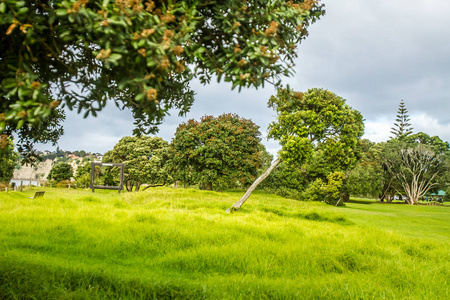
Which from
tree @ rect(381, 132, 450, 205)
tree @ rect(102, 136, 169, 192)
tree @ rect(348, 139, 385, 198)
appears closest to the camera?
tree @ rect(348, 139, 385, 198)

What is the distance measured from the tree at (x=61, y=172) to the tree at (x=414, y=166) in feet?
169

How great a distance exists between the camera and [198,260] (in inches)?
271

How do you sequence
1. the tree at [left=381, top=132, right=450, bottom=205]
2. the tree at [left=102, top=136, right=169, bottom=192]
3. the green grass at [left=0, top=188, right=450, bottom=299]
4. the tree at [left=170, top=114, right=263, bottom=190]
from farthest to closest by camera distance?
the tree at [left=381, top=132, right=450, bottom=205] → the tree at [left=102, top=136, right=169, bottom=192] → the tree at [left=170, top=114, right=263, bottom=190] → the green grass at [left=0, top=188, right=450, bottom=299]

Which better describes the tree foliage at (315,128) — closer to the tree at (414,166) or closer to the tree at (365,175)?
the tree at (365,175)

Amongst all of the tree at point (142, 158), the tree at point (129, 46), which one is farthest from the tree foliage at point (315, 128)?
the tree at point (142, 158)

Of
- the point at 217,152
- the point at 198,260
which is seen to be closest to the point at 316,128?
the point at 198,260

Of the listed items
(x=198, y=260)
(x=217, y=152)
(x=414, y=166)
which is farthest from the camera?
(x=414, y=166)

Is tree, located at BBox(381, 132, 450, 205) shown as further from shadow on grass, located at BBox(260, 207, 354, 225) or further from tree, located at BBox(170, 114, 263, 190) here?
shadow on grass, located at BBox(260, 207, 354, 225)

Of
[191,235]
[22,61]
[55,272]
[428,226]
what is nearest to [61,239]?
[55,272]

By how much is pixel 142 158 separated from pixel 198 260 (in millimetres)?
32021

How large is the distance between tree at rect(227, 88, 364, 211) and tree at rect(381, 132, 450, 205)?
34.2 meters

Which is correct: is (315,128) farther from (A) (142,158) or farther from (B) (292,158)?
(A) (142,158)

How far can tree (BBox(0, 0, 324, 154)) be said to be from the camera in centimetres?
260

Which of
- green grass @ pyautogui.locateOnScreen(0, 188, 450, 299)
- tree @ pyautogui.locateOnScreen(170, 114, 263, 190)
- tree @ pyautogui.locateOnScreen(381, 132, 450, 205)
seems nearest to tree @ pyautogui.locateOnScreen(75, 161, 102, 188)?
tree @ pyautogui.locateOnScreen(170, 114, 263, 190)
